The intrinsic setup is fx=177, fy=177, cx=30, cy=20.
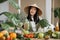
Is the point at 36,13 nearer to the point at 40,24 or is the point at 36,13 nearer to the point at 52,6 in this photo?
the point at 40,24

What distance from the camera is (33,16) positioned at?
75.5 inches

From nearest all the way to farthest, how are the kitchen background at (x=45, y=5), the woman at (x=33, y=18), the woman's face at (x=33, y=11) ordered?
the woman at (x=33, y=18), the woman's face at (x=33, y=11), the kitchen background at (x=45, y=5)

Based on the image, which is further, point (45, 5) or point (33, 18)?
point (45, 5)

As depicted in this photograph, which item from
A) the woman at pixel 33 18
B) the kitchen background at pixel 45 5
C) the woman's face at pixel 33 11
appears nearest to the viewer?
the woman at pixel 33 18

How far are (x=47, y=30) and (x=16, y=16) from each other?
85cm

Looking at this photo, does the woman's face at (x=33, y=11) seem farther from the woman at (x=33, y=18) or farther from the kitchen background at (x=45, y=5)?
the kitchen background at (x=45, y=5)

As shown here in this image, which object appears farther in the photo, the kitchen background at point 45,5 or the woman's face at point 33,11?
the kitchen background at point 45,5

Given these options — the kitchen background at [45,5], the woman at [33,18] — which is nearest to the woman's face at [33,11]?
the woman at [33,18]

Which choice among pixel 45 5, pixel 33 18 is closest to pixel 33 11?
pixel 33 18

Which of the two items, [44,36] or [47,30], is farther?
[47,30]

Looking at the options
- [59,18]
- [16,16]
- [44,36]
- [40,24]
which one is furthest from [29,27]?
[16,16]

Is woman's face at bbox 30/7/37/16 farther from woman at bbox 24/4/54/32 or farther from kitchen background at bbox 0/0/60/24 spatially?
kitchen background at bbox 0/0/60/24

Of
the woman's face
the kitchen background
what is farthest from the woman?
the kitchen background

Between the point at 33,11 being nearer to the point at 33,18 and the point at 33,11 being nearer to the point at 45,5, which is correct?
the point at 33,18
